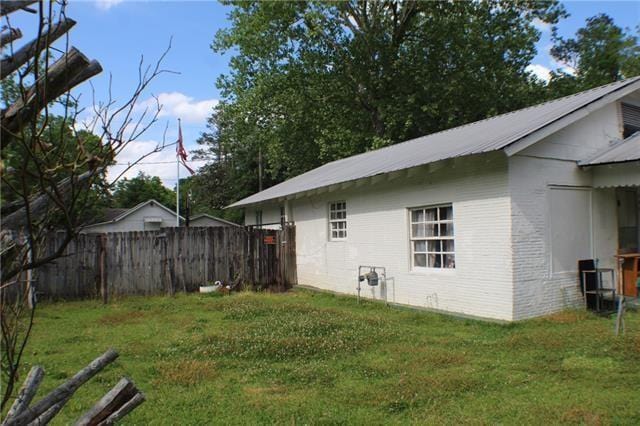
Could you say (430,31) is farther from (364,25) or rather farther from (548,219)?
(548,219)

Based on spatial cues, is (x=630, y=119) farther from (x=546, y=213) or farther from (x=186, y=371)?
(x=186, y=371)

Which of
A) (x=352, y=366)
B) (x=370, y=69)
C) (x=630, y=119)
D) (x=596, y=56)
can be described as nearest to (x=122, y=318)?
(x=352, y=366)

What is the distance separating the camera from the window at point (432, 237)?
10.5m

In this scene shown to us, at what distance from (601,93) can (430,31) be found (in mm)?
17849

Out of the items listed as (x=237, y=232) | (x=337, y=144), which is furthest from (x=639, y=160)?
(x=337, y=144)

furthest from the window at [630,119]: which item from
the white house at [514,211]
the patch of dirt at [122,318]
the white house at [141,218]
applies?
the white house at [141,218]

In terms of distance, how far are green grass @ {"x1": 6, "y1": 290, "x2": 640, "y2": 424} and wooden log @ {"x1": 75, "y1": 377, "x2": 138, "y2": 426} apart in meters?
2.38

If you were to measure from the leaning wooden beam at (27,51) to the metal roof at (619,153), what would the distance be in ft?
32.4

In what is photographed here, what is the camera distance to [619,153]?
9977 millimetres

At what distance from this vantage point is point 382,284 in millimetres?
12227

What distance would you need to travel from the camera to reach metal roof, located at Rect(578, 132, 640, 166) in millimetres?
9580

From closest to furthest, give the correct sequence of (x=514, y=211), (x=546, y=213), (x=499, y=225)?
(x=514, y=211) → (x=499, y=225) → (x=546, y=213)

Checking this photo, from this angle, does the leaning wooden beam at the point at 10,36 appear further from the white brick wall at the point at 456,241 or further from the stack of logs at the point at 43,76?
the white brick wall at the point at 456,241

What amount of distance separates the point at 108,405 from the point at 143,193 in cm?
5136
